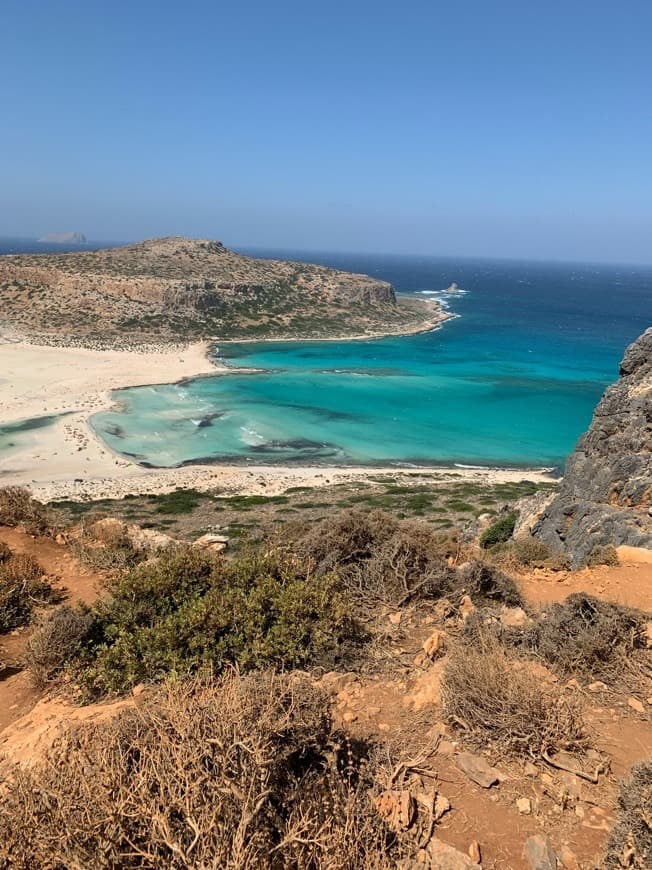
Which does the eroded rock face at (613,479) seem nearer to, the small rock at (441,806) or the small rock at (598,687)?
the small rock at (598,687)

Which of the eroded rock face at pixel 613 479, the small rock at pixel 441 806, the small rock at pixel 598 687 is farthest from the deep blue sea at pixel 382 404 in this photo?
the small rock at pixel 441 806

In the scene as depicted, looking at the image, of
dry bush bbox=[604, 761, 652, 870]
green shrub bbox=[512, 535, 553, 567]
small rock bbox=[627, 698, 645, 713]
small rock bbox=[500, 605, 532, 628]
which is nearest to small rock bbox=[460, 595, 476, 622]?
small rock bbox=[500, 605, 532, 628]

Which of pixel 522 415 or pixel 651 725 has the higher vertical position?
pixel 651 725

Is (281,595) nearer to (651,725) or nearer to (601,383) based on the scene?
(651,725)

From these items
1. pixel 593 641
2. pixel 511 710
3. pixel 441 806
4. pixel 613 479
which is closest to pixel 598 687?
pixel 593 641

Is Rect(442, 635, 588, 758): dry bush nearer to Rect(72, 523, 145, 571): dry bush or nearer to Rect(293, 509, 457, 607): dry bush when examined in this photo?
Rect(293, 509, 457, 607): dry bush

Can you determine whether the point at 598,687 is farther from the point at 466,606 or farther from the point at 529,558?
the point at 529,558


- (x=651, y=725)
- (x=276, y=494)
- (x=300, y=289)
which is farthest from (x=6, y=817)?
(x=300, y=289)
